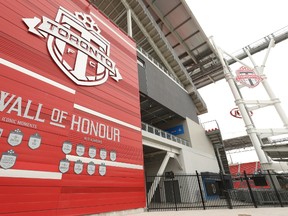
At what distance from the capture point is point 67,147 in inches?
243

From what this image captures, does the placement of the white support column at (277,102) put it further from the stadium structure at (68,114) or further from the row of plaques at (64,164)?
the row of plaques at (64,164)

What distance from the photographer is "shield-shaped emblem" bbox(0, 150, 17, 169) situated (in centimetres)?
462

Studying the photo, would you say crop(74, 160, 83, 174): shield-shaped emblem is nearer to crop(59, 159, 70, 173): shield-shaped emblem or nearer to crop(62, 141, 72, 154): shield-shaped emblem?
crop(59, 159, 70, 173): shield-shaped emblem

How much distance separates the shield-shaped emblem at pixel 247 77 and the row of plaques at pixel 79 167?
13.9m

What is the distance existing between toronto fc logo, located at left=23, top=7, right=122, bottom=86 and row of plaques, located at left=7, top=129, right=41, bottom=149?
3134 mm

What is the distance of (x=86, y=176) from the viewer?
6387mm

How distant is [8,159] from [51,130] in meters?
1.50

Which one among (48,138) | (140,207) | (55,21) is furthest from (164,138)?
(55,21)

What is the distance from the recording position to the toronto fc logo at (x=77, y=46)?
7263mm

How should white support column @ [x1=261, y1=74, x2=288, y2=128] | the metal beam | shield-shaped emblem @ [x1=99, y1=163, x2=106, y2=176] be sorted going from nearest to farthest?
shield-shaped emblem @ [x1=99, y1=163, x2=106, y2=176] → white support column @ [x1=261, y1=74, x2=288, y2=128] → the metal beam

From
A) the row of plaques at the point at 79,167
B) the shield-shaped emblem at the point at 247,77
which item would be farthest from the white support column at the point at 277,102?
the row of plaques at the point at 79,167

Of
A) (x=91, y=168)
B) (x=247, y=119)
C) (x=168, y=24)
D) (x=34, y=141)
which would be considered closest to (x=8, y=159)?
(x=34, y=141)

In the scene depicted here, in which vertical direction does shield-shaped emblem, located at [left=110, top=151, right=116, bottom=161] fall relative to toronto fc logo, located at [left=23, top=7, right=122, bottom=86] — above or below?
below

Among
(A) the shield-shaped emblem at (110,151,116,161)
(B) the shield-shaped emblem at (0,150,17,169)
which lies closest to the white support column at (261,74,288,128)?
(A) the shield-shaped emblem at (110,151,116,161)
